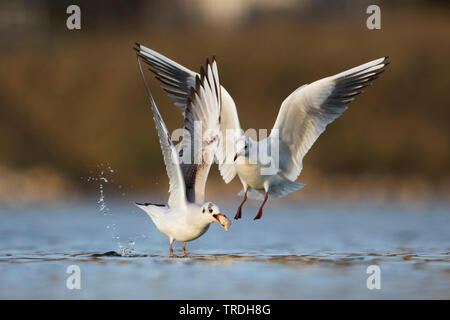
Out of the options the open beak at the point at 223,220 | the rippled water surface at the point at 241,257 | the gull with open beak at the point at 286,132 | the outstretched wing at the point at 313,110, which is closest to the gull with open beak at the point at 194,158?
the open beak at the point at 223,220

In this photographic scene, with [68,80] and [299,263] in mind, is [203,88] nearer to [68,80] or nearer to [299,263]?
[299,263]

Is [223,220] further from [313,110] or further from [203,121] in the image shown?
[313,110]

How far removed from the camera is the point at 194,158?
778cm

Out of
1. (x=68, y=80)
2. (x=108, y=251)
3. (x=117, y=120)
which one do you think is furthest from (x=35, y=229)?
(x=68, y=80)

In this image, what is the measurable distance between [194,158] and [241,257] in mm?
1410

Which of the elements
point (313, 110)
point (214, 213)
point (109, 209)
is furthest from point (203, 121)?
point (109, 209)

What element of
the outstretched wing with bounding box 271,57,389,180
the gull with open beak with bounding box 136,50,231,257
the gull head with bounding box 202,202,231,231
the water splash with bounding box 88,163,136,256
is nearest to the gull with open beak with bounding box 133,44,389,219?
the outstretched wing with bounding box 271,57,389,180

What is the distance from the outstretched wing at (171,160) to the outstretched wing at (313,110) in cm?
157

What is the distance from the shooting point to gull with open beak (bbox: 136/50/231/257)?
25.0 ft

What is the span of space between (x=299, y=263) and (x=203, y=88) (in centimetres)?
195

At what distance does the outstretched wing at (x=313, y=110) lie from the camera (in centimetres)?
902

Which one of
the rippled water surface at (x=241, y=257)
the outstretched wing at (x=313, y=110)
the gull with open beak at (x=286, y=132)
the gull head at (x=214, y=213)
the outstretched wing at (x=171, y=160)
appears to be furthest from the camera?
the outstretched wing at (x=313, y=110)

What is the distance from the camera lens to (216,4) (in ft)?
69.1

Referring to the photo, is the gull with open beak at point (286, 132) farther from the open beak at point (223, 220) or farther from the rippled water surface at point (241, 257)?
the open beak at point (223, 220)
